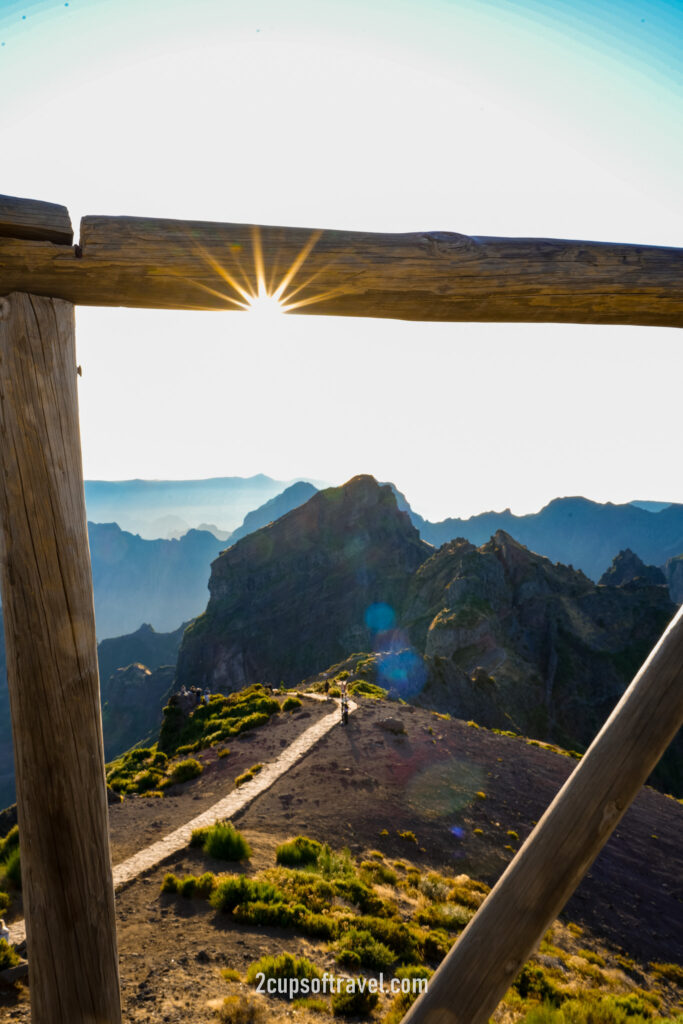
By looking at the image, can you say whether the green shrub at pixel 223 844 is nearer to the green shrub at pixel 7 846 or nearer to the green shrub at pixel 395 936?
the green shrub at pixel 395 936

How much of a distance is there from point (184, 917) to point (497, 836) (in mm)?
13097

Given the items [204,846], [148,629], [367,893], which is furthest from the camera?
[148,629]

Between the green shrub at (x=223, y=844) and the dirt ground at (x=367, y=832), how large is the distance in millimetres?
212

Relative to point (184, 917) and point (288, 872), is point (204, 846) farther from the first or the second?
point (184, 917)

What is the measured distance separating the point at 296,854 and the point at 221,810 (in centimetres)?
472

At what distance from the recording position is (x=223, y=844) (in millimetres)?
10633

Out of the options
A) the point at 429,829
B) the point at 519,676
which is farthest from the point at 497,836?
the point at 519,676

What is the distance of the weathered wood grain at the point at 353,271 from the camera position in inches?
81.3

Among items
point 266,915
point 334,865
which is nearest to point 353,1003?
point 266,915

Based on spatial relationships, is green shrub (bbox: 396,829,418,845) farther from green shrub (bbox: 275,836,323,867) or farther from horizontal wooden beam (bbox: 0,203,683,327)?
horizontal wooden beam (bbox: 0,203,683,327)

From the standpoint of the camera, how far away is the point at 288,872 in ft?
32.9

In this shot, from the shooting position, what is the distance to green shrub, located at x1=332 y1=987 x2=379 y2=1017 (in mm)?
5918

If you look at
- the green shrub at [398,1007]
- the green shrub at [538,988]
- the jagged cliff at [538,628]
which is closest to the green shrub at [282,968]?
the green shrub at [398,1007]

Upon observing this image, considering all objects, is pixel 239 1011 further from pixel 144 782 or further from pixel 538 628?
pixel 538 628
